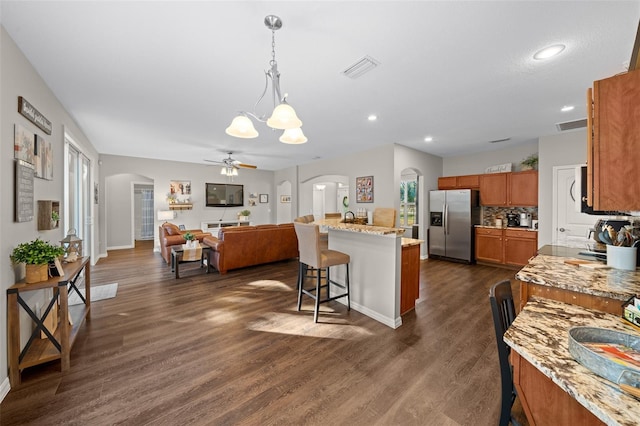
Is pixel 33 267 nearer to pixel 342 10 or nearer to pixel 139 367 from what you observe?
pixel 139 367

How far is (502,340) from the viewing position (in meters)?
1.26

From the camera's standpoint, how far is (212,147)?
18.5 feet

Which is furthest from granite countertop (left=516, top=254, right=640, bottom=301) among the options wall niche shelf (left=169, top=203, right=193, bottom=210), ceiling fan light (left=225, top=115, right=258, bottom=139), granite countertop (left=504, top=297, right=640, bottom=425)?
wall niche shelf (left=169, top=203, right=193, bottom=210)

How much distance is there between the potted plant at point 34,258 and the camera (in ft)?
6.19

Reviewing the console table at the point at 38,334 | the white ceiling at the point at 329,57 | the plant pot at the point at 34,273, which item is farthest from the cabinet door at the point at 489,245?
the plant pot at the point at 34,273

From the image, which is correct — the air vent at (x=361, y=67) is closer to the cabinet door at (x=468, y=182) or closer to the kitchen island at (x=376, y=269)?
the kitchen island at (x=376, y=269)

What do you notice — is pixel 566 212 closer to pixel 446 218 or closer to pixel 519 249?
pixel 519 249

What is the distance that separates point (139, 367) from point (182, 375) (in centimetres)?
41

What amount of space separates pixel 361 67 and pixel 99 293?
15.3ft

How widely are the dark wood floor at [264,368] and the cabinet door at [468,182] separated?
323 centimetres

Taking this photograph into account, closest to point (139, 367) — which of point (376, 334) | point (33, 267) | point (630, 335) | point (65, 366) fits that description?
point (65, 366)

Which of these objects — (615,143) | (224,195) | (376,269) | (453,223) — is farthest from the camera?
(224,195)

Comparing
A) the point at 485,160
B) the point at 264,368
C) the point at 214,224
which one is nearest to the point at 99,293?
the point at 264,368

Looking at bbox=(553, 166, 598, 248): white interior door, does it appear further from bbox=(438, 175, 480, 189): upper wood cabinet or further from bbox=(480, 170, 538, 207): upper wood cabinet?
bbox=(438, 175, 480, 189): upper wood cabinet
